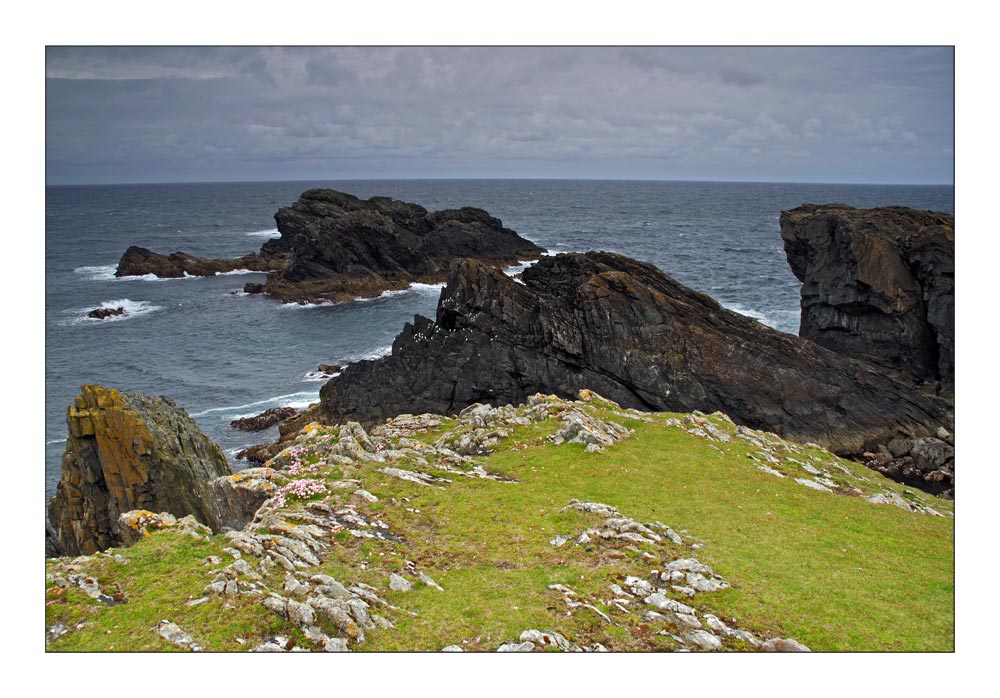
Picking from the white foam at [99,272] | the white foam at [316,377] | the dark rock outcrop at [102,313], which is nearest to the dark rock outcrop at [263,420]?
the white foam at [316,377]

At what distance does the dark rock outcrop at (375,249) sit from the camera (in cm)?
9988

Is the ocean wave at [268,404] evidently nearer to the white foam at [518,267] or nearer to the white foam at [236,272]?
the white foam at [518,267]

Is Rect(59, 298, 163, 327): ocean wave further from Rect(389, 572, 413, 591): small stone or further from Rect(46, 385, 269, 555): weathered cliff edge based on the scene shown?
Rect(389, 572, 413, 591): small stone

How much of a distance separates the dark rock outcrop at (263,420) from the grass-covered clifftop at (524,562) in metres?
22.8

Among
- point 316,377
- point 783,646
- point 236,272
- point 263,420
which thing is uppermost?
point 236,272

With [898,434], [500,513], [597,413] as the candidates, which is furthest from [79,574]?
[898,434]

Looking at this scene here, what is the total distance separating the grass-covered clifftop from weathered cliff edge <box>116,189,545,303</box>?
75.3m

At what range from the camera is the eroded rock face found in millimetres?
23703

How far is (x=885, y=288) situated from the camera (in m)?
57.2

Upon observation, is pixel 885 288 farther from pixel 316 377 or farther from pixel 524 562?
pixel 524 562

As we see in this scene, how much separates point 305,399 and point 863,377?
40.1m

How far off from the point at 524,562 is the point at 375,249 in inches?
3633

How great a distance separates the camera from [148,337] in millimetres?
65062

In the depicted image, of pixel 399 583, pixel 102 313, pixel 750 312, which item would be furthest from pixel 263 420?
pixel 750 312
